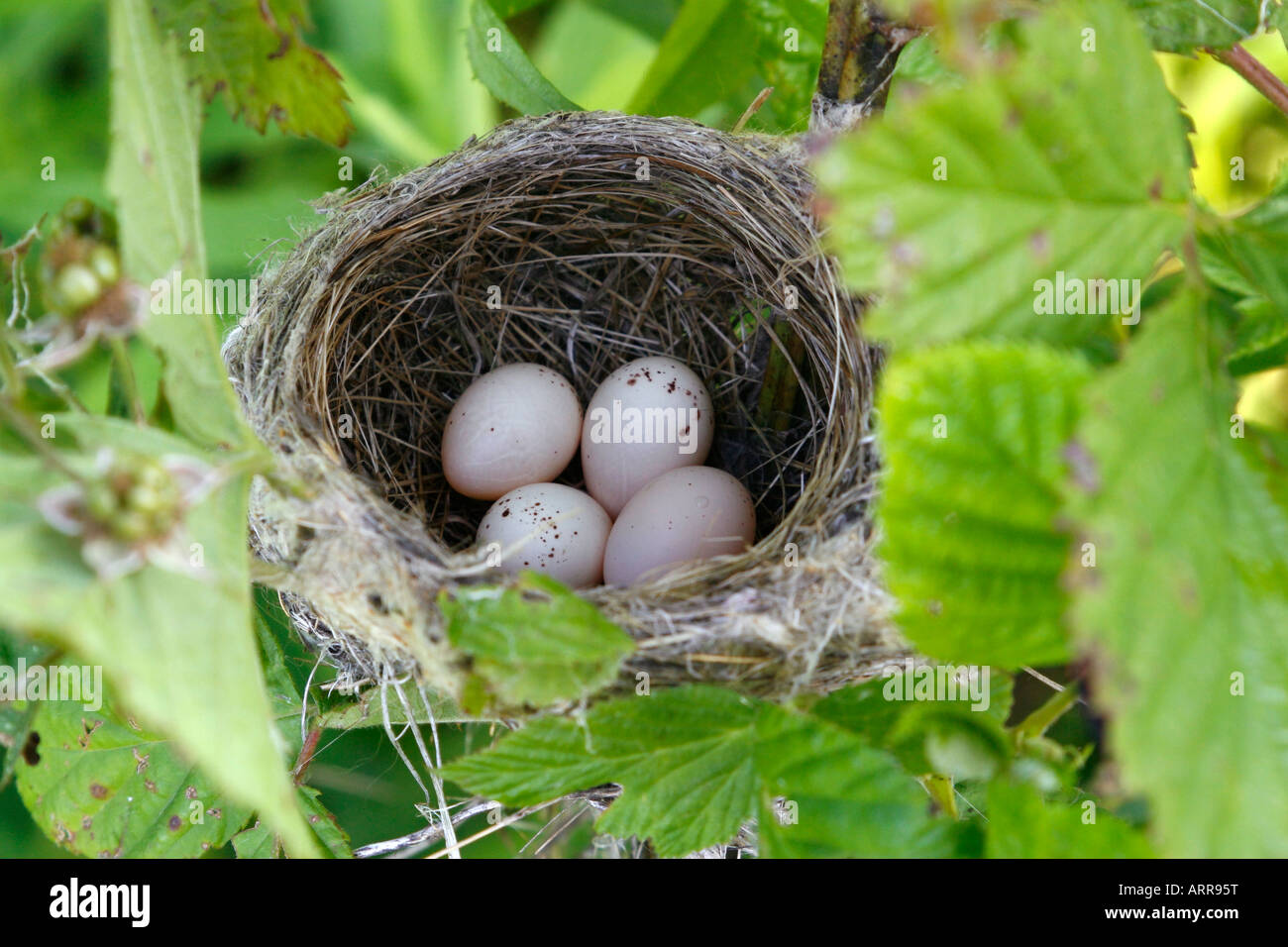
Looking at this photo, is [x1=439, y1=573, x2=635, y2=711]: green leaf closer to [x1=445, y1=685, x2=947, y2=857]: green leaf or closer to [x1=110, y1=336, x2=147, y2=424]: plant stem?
[x1=445, y1=685, x2=947, y2=857]: green leaf

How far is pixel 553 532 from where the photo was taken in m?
1.06

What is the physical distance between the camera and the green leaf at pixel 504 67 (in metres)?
0.95

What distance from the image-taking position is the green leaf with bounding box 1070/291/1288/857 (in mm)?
369

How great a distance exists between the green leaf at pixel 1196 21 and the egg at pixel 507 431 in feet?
2.40

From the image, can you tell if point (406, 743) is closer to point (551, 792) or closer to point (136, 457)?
point (551, 792)

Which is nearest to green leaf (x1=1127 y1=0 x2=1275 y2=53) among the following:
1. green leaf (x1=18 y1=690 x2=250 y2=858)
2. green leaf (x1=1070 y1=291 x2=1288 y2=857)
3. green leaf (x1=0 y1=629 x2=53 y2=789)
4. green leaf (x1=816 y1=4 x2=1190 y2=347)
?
green leaf (x1=816 y1=4 x2=1190 y2=347)

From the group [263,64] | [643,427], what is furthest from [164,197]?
[643,427]

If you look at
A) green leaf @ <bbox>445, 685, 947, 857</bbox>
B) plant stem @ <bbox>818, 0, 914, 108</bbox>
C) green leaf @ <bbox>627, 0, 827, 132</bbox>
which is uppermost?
green leaf @ <bbox>627, 0, 827, 132</bbox>

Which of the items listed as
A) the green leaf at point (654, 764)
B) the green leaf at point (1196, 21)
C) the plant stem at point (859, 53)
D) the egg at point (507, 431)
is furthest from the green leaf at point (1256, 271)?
the egg at point (507, 431)

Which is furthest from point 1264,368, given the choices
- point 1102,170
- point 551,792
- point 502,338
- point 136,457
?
point 502,338

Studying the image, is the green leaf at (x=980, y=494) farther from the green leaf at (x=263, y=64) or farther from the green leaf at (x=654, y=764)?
the green leaf at (x=263, y=64)

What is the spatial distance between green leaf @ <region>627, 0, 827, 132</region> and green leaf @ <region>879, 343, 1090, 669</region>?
1.72 ft

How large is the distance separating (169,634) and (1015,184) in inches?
17.3

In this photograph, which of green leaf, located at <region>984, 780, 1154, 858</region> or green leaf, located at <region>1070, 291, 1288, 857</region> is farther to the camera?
green leaf, located at <region>984, 780, 1154, 858</region>
